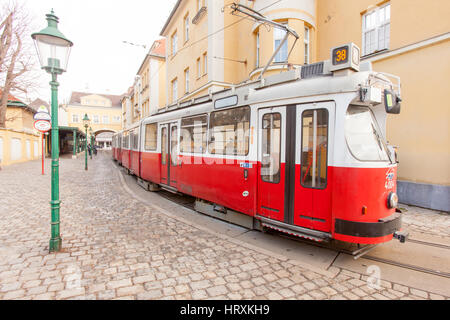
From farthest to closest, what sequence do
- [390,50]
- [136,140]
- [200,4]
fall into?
[200,4]
[136,140]
[390,50]

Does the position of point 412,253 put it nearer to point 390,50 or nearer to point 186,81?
point 390,50

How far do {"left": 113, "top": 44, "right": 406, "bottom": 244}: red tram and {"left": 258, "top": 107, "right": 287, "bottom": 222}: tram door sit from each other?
0.02m

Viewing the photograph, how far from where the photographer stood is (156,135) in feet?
31.6

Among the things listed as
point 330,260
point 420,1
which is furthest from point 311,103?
point 420,1

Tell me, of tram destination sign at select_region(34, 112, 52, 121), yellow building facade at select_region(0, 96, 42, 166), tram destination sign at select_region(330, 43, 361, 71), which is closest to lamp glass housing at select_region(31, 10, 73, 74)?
tram destination sign at select_region(330, 43, 361, 71)

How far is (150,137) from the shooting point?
10.3 m

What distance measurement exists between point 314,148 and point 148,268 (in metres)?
3.17

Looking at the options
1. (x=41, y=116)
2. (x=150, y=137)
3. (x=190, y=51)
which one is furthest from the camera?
(x=190, y=51)

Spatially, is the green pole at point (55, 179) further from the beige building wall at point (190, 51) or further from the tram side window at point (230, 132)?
the beige building wall at point (190, 51)

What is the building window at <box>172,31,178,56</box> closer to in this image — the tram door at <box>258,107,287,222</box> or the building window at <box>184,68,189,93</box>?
the building window at <box>184,68,189,93</box>

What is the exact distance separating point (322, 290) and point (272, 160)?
7.24ft

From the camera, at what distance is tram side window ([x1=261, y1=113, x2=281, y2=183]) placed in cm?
467

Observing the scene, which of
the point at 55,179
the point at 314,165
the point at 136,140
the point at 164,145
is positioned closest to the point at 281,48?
the point at 164,145

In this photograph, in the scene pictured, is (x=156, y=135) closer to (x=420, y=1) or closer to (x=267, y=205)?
(x=267, y=205)
